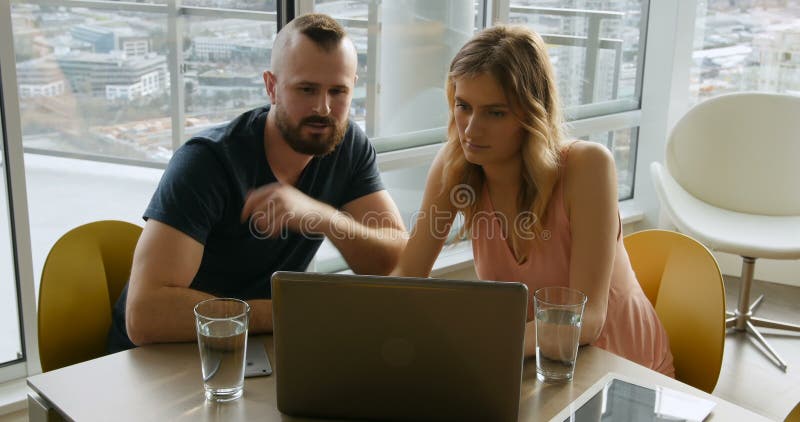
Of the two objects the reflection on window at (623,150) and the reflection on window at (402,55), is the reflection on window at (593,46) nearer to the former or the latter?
the reflection on window at (623,150)

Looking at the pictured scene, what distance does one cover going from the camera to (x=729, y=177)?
3713mm

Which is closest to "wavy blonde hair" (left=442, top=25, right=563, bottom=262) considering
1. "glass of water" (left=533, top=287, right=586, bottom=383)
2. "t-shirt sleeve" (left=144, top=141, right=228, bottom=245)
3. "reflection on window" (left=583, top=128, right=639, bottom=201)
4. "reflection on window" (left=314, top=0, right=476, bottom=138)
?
"glass of water" (left=533, top=287, right=586, bottom=383)

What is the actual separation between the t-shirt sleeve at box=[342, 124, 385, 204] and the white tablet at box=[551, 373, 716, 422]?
90 centimetres

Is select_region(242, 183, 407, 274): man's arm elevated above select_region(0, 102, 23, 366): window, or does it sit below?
above

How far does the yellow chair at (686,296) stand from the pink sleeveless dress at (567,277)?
4 cm

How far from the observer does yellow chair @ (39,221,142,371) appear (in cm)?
181

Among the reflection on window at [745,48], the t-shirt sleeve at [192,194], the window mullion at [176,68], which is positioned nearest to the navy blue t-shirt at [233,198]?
the t-shirt sleeve at [192,194]

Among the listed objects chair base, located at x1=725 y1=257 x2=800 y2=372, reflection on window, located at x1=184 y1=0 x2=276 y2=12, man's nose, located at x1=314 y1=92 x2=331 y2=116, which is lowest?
chair base, located at x1=725 y1=257 x2=800 y2=372

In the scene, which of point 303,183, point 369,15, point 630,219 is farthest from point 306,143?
point 630,219

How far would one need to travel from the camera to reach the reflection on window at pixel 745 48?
4129mm

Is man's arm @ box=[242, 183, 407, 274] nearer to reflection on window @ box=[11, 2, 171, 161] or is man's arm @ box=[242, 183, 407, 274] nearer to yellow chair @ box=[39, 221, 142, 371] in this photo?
yellow chair @ box=[39, 221, 142, 371]

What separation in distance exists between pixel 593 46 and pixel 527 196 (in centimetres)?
251

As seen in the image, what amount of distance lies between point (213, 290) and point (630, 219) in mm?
2962

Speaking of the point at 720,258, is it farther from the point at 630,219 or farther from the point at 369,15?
the point at 369,15
